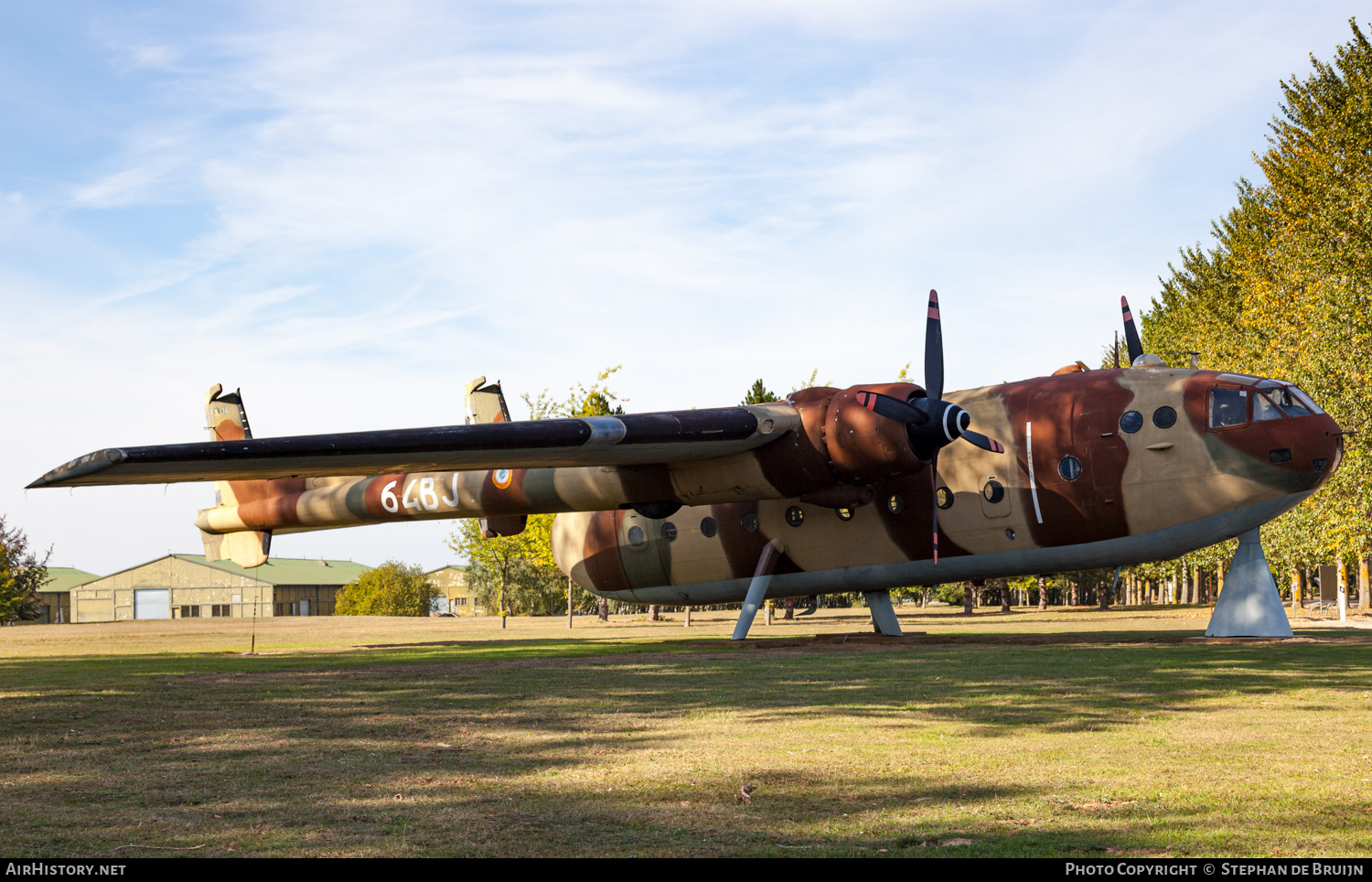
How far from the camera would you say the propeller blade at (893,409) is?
20172mm

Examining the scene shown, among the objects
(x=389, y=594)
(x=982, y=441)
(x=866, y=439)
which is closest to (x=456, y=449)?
(x=866, y=439)

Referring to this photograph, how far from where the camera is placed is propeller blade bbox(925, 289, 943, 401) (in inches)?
845

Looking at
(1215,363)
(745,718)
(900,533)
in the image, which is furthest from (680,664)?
(1215,363)

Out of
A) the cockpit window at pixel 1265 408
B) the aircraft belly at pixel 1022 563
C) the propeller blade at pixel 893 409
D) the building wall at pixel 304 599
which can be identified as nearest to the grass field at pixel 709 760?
the aircraft belly at pixel 1022 563

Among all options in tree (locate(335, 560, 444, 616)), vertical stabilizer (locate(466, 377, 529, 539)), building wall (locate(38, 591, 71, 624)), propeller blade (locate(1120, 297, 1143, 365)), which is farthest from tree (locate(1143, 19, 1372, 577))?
building wall (locate(38, 591, 71, 624))

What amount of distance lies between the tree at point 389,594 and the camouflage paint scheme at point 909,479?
2994 inches

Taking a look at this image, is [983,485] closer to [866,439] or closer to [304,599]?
[866,439]

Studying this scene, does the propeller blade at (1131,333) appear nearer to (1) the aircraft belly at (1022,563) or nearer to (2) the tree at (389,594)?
(1) the aircraft belly at (1022,563)

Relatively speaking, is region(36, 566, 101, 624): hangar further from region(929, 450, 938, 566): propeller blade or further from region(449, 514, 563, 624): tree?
region(929, 450, 938, 566): propeller blade

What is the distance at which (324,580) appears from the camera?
12988cm

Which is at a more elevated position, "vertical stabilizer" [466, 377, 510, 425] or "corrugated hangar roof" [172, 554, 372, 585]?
"vertical stabilizer" [466, 377, 510, 425]

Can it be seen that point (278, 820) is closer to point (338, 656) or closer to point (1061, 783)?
point (1061, 783)

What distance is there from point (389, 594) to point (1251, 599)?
86.7m

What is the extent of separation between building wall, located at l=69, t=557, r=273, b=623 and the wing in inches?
4015
